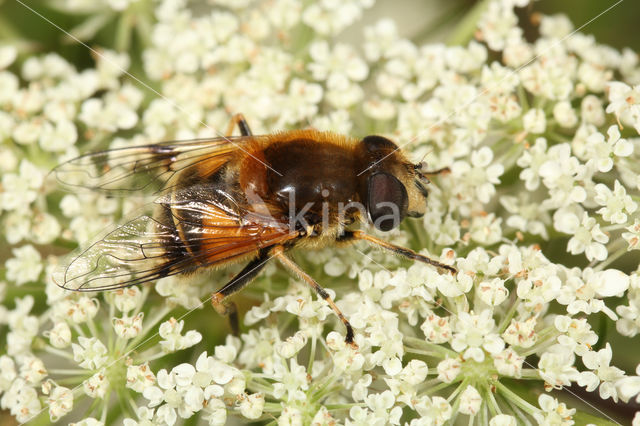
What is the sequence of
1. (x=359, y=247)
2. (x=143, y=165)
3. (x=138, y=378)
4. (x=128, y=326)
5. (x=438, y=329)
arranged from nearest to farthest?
(x=438, y=329), (x=138, y=378), (x=128, y=326), (x=359, y=247), (x=143, y=165)

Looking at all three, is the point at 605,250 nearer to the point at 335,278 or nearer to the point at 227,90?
the point at 335,278

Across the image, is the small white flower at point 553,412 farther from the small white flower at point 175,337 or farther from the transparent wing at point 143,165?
the transparent wing at point 143,165

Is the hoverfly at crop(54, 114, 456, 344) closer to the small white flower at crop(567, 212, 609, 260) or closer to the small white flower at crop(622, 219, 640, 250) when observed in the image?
the small white flower at crop(567, 212, 609, 260)

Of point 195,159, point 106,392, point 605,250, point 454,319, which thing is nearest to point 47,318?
point 106,392

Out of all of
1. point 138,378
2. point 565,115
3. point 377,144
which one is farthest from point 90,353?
point 565,115

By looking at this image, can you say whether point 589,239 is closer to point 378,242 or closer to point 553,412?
point 553,412

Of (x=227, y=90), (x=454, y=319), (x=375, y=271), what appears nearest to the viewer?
(x=454, y=319)
